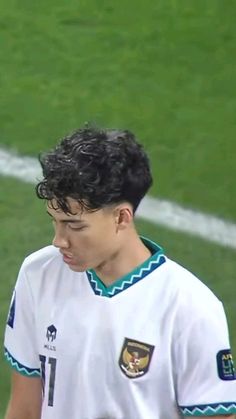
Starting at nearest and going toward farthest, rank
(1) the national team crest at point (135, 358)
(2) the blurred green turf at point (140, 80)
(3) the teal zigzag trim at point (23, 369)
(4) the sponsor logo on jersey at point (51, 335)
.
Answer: (1) the national team crest at point (135, 358), (4) the sponsor logo on jersey at point (51, 335), (3) the teal zigzag trim at point (23, 369), (2) the blurred green turf at point (140, 80)

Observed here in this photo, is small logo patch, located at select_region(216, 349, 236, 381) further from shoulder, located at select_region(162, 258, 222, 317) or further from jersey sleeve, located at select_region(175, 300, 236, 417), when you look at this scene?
shoulder, located at select_region(162, 258, 222, 317)

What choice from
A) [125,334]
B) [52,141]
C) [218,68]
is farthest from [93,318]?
[218,68]

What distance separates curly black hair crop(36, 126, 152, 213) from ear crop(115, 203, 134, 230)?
21 mm

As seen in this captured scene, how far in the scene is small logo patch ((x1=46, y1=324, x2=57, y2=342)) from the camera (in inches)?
137

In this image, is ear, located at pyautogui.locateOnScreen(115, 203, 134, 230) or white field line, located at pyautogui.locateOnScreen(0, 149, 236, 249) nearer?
ear, located at pyautogui.locateOnScreen(115, 203, 134, 230)

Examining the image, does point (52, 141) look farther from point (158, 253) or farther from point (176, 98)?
point (158, 253)

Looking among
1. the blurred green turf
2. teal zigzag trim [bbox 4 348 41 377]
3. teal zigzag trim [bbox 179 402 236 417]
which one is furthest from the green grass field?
teal zigzag trim [bbox 179 402 236 417]

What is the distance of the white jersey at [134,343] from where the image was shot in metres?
3.35

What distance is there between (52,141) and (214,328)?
142 inches

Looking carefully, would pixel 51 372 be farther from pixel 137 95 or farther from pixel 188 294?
pixel 137 95

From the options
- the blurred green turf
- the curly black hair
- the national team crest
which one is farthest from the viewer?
the blurred green turf

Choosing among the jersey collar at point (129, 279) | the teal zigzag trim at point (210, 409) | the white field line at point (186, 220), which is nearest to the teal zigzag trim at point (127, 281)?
the jersey collar at point (129, 279)

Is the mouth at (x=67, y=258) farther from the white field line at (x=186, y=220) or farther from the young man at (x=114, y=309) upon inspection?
the white field line at (x=186, y=220)

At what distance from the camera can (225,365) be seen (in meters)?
3.38
